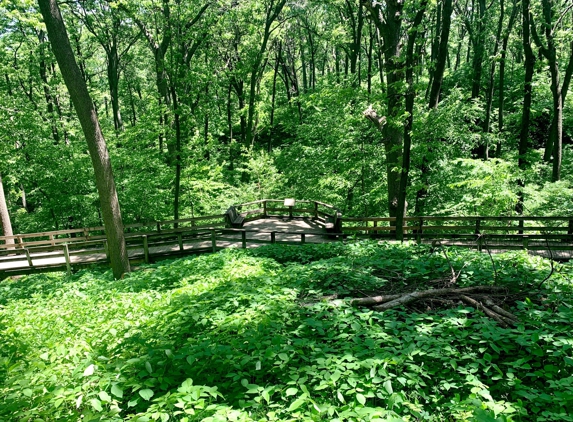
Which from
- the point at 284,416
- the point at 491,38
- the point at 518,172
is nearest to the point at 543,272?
the point at 284,416

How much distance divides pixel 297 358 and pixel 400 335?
1.15 meters

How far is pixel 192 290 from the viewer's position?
225 inches

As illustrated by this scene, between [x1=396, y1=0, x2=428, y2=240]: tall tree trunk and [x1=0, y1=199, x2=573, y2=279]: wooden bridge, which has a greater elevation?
[x1=396, y1=0, x2=428, y2=240]: tall tree trunk

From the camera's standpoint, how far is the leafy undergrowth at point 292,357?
102 inches

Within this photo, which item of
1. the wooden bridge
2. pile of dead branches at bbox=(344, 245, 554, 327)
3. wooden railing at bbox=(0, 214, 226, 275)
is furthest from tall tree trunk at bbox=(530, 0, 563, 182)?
wooden railing at bbox=(0, 214, 226, 275)

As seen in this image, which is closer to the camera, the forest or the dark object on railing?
the forest

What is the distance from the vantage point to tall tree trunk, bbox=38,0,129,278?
796cm

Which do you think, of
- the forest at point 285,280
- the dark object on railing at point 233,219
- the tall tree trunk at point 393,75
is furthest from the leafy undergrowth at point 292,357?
the dark object on railing at point 233,219

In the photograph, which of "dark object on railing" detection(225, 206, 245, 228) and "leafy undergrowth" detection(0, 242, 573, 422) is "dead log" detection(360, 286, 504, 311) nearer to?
"leafy undergrowth" detection(0, 242, 573, 422)

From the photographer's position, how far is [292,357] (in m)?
3.43

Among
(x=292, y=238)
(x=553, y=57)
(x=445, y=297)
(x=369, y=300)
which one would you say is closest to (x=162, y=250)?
(x=292, y=238)

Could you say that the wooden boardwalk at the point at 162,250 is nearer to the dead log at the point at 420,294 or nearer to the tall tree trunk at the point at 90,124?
the tall tree trunk at the point at 90,124

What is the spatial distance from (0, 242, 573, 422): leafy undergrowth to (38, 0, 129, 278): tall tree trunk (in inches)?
138

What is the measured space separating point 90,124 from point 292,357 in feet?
25.1
